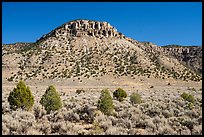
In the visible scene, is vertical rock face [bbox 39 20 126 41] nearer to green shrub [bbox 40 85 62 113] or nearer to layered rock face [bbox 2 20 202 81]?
layered rock face [bbox 2 20 202 81]

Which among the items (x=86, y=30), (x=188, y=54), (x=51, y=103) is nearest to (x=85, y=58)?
(x=86, y=30)

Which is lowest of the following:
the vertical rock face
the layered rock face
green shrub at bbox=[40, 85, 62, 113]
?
green shrub at bbox=[40, 85, 62, 113]

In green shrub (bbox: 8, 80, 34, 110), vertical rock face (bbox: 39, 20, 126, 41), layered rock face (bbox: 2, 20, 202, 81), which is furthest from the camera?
vertical rock face (bbox: 39, 20, 126, 41)

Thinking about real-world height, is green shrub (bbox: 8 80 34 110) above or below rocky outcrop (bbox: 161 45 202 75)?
below

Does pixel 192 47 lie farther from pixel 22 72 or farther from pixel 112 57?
pixel 22 72

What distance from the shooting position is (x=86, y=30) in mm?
106688

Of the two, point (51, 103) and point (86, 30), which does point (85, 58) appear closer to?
point (86, 30)

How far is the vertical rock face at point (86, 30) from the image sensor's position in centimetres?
10575

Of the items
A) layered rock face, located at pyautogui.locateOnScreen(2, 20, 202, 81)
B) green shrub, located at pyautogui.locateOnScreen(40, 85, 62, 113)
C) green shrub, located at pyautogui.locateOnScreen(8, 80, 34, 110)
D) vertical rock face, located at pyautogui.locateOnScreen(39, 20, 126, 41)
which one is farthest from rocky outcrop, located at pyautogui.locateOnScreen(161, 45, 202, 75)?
green shrub, located at pyautogui.locateOnScreen(8, 80, 34, 110)

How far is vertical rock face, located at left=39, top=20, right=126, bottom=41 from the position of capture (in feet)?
347

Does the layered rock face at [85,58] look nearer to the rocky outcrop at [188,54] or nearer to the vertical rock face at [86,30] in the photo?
the vertical rock face at [86,30]

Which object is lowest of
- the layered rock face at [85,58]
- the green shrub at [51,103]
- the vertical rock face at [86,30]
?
the green shrub at [51,103]

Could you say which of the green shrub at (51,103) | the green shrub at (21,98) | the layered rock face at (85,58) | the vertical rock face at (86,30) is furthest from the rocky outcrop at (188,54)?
the green shrub at (21,98)

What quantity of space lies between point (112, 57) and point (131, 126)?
81.6 meters
